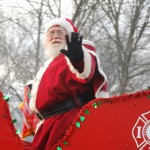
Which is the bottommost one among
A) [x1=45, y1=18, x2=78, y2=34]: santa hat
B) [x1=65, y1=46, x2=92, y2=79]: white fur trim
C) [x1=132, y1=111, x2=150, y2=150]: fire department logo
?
[x1=132, y1=111, x2=150, y2=150]: fire department logo

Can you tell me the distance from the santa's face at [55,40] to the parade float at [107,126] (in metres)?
0.93

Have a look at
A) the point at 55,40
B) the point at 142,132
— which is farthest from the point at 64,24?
the point at 142,132

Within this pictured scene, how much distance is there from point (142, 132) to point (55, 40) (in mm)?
1373

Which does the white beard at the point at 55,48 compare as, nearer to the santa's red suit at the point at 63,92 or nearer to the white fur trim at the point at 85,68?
the santa's red suit at the point at 63,92

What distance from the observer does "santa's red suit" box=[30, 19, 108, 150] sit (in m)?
3.01

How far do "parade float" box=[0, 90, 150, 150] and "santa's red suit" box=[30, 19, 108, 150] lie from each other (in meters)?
0.39

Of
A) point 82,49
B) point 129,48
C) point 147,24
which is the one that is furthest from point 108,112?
point 147,24

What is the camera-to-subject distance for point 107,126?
2576 millimetres

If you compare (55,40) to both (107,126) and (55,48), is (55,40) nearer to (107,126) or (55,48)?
(55,48)

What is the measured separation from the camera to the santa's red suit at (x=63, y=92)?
3006mm

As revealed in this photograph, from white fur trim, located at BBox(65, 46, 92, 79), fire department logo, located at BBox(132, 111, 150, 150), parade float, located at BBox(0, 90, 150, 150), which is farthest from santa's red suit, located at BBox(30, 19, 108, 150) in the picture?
fire department logo, located at BBox(132, 111, 150, 150)

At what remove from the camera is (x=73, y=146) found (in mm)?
2637

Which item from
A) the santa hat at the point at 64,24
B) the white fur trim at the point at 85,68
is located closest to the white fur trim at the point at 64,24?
the santa hat at the point at 64,24

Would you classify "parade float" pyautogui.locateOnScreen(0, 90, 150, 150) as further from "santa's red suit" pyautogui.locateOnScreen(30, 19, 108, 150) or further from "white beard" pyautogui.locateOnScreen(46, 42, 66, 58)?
"white beard" pyautogui.locateOnScreen(46, 42, 66, 58)
